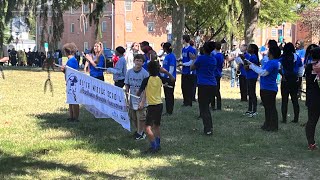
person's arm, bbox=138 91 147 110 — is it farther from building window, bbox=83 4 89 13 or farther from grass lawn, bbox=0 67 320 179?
building window, bbox=83 4 89 13

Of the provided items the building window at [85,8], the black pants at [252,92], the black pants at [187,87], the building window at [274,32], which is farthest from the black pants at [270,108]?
A: the building window at [274,32]

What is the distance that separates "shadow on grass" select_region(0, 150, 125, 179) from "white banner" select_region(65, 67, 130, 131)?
1.57 m

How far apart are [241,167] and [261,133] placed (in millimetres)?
2760

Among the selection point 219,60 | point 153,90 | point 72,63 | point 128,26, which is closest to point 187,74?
point 219,60

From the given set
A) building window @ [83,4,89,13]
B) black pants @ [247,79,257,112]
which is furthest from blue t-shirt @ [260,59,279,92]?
building window @ [83,4,89,13]

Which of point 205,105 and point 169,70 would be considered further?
point 169,70

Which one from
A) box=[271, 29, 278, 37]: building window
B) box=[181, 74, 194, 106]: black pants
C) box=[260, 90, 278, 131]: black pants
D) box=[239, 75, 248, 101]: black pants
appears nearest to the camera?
box=[260, 90, 278, 131]: black pants

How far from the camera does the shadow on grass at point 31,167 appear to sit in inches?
264

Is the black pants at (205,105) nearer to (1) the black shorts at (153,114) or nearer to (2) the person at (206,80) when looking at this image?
(2) the person at (206,80)

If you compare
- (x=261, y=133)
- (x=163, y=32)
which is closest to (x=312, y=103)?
(x=261, y=133)

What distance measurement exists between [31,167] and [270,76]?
16.6 ft

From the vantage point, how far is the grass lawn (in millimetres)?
6879

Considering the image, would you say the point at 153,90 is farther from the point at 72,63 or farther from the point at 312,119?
the point at 72,63

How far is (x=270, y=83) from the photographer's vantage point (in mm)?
9859
